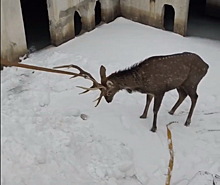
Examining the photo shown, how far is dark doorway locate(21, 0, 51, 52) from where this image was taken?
898cm

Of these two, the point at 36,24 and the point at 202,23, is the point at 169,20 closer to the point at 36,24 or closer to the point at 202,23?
the point at 202,23

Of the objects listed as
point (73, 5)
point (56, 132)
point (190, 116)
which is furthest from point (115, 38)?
point (56, 132)

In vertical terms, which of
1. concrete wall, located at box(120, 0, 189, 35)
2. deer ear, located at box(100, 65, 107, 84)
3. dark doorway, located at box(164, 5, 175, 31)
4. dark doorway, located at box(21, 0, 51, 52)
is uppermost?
deer ear, located at box(100, 65, 107, 84)

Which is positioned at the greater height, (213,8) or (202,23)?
(213,8)

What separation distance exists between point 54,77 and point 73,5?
1.93 m

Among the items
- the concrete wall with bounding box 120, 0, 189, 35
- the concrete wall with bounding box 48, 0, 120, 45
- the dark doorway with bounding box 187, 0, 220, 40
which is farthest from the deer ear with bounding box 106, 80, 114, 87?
the dark doorway with bounding box 187, 0, 220, 40

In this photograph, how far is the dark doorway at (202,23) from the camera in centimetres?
925

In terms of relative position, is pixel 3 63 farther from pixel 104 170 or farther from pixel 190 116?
pixel 190 116

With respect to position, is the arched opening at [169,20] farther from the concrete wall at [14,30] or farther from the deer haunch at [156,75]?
the deer haunch at [156,75]

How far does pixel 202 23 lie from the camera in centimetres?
984

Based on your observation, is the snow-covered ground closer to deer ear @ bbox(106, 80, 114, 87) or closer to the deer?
the deer

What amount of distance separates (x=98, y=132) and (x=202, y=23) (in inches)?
190

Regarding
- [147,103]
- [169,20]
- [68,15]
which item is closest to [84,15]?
[68,15]

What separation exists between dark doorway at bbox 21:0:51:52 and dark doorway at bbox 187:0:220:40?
312 cm
